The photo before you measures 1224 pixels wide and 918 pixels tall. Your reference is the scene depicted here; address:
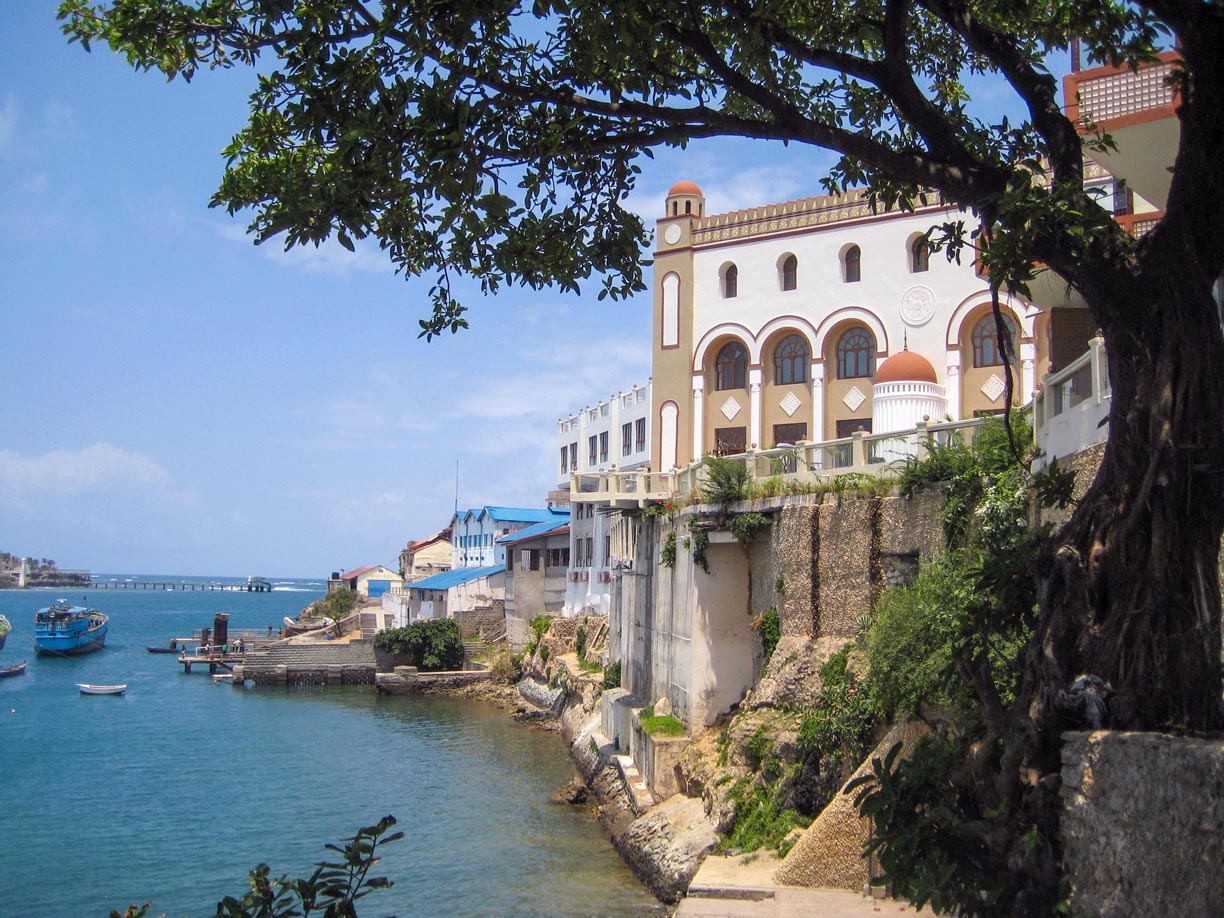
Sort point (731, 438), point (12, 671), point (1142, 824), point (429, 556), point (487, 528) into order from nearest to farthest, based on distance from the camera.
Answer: point (1142, 824) < point (731, 438) < point (12, 671) < point (487, 528) < point (429, 556)

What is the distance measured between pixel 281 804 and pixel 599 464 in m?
26.2

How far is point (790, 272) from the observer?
115ft

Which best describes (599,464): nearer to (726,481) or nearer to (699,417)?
(699,417)

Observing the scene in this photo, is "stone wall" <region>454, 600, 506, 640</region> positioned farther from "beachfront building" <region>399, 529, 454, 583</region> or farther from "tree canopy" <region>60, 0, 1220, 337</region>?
"tree canopy" <region>60, 0, 1220, 337</region>

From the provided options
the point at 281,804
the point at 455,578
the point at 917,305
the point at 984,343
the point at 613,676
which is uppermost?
the point at 917,305

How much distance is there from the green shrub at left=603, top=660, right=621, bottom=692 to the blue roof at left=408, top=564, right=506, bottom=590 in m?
25.5

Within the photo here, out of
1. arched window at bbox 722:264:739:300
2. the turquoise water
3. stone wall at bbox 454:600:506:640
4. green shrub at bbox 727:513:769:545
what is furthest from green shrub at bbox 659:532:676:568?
stone wall at bbox 454:600:506:640

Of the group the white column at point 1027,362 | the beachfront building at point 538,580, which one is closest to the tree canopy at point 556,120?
the white column at point 1027,362

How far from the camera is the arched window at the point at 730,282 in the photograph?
35.7m

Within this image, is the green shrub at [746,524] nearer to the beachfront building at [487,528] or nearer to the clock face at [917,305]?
the clock face at [917,305]

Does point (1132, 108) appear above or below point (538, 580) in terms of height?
above

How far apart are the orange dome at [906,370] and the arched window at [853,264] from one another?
6246 mm

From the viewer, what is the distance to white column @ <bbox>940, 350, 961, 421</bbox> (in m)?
31.5

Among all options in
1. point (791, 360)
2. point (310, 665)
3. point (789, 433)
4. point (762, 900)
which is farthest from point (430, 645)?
point (762, 900)
